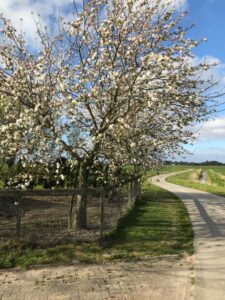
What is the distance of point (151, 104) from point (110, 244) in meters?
3.36

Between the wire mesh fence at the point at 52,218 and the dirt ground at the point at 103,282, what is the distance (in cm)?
207

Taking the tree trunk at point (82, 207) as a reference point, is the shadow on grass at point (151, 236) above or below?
below

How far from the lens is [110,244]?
10664mm

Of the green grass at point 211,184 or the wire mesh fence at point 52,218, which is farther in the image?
the green grass at point 211,184

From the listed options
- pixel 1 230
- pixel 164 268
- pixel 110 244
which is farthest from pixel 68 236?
pixel 164 268

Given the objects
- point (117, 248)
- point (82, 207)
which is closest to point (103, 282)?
point (117, 248)

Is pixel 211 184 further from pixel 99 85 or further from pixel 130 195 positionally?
pixel 99 85

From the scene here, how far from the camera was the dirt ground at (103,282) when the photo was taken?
22.5ft

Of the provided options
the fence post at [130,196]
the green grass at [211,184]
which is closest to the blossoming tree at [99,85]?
the fence post at [130,196]

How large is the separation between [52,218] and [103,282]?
5.27 metres

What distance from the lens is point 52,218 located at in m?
12.6

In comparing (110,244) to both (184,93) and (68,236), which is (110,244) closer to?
(68,236)

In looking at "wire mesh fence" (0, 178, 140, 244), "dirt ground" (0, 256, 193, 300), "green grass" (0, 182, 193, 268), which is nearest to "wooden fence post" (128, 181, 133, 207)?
"wire mesh fence" (0, 178, 140, 244)

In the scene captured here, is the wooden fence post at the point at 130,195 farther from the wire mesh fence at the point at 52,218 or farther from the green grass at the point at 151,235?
the wire mesh fence at the point at 52,218
